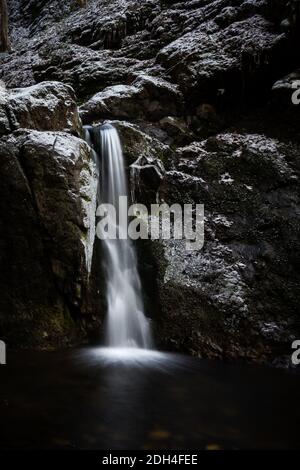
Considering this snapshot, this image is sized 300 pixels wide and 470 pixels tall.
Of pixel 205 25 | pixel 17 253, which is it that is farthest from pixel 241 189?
pixel 205 25

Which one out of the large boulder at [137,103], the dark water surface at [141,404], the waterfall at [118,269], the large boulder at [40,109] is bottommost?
the dark water surface at [141,404]

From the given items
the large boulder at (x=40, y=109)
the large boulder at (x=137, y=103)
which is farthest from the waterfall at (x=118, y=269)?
the large boulder at (x=137, y=103)

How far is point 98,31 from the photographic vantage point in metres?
15.6

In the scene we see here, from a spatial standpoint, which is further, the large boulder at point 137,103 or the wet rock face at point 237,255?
the large boulder at point 137,103

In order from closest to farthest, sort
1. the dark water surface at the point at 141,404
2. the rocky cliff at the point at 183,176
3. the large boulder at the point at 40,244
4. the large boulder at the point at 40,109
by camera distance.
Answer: the dark water surface at the point at 141,404
the large boulder at the point at 40,244
the rocky cliff at the point at 183,176
the large boulder at the point at 40,109

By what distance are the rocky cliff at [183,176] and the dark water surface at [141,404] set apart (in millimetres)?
945

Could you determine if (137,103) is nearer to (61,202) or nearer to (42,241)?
(61,202)

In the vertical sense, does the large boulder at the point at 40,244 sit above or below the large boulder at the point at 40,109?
below

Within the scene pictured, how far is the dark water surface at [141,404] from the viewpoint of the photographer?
10.4 ft

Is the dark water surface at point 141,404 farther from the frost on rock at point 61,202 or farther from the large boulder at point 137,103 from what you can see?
the large boulder at point 137,103

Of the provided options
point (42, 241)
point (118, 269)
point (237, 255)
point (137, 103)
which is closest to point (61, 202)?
point (42, 241)

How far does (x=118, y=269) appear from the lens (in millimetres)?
7289

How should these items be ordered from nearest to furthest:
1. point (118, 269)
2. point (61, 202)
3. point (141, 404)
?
point (141, 404) < point (61, 202) < point (118, 269)

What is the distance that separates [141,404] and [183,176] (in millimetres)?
6320
